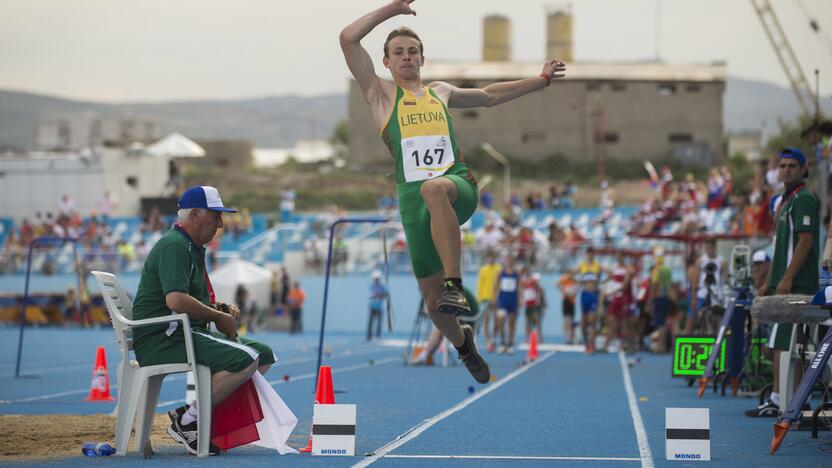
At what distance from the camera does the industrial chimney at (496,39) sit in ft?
263

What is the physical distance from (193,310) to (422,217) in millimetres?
1592

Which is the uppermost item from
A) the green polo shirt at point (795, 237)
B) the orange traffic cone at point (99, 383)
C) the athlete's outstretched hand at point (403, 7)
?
the athlete's outstretched hand at point (403, 7)

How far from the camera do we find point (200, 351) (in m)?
8.11

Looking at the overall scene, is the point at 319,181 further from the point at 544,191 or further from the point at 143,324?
the point at 143,324

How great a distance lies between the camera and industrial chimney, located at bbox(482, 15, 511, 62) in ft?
263

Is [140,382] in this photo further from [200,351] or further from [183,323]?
[183,323]

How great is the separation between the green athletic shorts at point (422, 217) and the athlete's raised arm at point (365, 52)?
2.13 ft

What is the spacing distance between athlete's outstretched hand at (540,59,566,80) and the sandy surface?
3.70 metres

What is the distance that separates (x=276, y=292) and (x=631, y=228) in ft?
32.2

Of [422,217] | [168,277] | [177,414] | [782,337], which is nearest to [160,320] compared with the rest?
[168,277]

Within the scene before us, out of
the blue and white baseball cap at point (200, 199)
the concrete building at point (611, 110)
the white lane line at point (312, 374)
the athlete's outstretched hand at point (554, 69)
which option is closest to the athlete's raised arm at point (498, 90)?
the athlete's outstretched hand at point (554, 69)

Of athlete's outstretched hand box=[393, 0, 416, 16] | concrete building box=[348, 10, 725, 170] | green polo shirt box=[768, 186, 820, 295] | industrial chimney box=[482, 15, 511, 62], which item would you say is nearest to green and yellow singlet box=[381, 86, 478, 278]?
athlete's outstretched hand box=[393, 0, 416, 16]

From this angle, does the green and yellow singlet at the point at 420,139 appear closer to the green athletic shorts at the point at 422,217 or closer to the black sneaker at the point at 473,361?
the green athletic shorts at the point at 422,217

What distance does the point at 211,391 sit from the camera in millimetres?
8117
